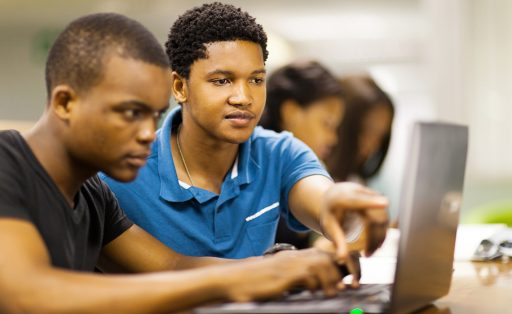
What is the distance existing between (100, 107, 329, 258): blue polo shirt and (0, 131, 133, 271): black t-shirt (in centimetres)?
31

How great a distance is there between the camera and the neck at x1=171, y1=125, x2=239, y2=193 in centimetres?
148

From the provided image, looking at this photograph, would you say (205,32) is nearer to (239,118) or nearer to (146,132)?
(239,118)

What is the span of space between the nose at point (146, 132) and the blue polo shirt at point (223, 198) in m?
0.47

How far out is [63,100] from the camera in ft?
3.04

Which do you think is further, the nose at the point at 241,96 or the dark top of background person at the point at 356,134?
the dark top of background person at the point at 356,134

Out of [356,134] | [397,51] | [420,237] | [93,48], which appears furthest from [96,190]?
[397,51]

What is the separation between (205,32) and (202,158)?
0.82ft

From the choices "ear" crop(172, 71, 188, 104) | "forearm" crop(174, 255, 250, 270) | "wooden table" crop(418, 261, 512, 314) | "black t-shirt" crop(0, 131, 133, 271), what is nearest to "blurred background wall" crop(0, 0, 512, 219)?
"wooden table" crop(418, 261, 512, 314)

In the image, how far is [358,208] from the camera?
3.43 feet

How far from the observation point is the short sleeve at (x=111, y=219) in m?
1.19

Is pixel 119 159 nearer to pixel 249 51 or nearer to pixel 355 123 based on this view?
pixel 249 51

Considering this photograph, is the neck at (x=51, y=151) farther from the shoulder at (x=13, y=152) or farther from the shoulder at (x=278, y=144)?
the shoulder at (x=278, y=144)

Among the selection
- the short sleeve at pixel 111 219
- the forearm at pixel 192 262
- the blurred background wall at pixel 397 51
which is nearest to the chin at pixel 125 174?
the short sleeve at pixel 111 219

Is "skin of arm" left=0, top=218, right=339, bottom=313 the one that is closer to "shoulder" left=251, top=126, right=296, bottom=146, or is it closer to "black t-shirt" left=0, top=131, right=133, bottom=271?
"black t-shirt" left=0, top=131, right=133, bottom=271
